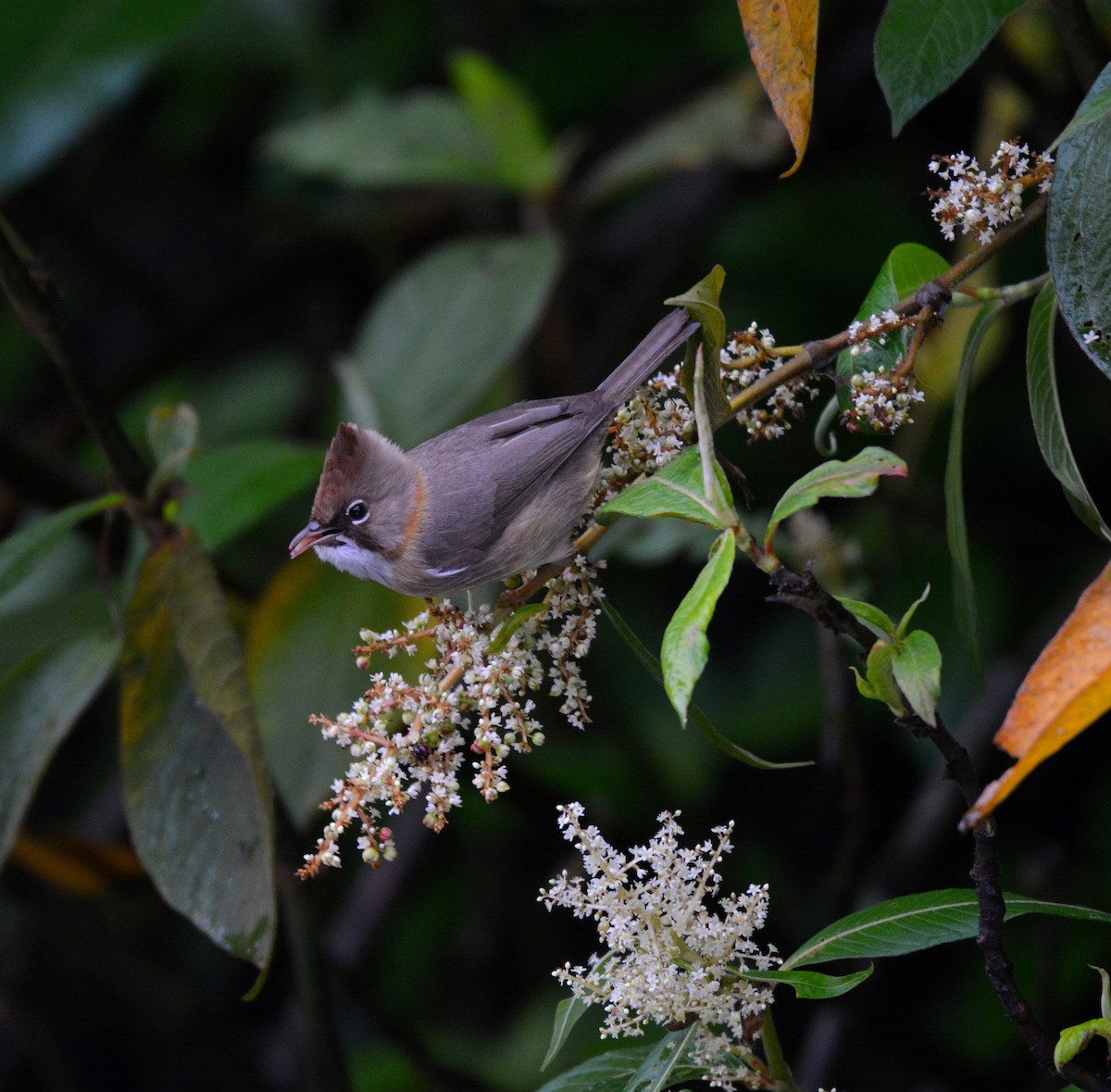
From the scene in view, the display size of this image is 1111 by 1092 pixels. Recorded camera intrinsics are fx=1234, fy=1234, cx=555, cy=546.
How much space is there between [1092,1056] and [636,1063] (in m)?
1.33

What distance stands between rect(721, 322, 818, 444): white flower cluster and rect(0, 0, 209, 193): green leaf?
5.51 ft

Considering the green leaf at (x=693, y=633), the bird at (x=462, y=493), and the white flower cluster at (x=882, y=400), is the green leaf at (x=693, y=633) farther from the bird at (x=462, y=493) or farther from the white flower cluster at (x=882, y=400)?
the bird at (x=462, y=493)

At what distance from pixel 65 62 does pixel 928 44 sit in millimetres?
1858

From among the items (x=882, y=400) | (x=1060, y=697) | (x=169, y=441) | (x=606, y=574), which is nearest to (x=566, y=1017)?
(x=1060, y=697)

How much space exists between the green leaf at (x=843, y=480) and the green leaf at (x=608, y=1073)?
564 millimetres

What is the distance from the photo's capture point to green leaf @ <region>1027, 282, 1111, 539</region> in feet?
3.95

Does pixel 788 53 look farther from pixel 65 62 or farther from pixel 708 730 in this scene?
pixel 65 62

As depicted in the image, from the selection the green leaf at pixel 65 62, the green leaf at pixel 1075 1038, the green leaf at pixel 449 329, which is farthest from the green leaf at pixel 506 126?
the green leaf at pixel 1075 1038

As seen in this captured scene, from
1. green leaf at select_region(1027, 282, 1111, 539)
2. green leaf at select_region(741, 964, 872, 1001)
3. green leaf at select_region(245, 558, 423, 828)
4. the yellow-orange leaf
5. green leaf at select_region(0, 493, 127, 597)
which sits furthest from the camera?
green leaf at select_region(245, 558, 423, 828)

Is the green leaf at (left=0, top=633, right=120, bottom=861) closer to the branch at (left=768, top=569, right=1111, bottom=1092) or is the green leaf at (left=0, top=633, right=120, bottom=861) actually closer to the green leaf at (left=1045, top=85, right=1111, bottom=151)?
the branch at (left=768, top=569, right=1111, bottom=1092)

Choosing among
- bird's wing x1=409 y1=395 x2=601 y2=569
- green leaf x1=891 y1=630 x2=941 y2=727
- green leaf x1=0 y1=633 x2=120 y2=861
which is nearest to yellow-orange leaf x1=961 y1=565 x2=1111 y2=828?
green leaf x1=891 y1=630 x2=941 y2=727

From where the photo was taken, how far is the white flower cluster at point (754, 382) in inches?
50.3

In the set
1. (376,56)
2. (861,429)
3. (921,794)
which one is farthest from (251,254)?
(861,429)

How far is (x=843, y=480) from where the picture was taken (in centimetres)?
101
